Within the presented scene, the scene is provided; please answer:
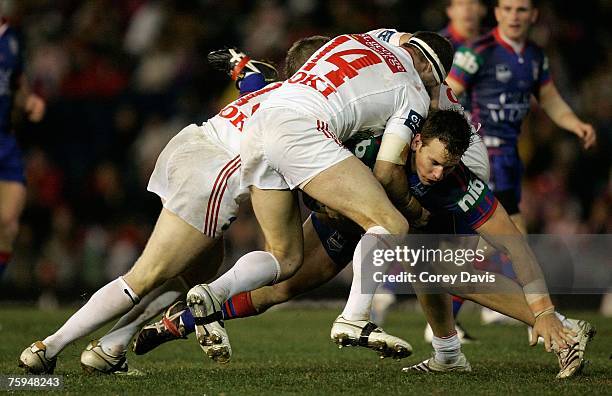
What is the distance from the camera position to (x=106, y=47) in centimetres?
1538

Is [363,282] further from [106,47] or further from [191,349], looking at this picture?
[106,47]

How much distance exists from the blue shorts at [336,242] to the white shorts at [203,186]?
2.58 ft

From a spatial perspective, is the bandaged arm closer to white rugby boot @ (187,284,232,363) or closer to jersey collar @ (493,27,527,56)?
white rugby boot @ (187,284,232,363)

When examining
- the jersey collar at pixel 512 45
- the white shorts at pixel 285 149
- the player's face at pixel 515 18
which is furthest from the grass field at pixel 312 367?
the player's face at pixel 515 18

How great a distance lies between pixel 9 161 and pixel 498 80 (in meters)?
4.15

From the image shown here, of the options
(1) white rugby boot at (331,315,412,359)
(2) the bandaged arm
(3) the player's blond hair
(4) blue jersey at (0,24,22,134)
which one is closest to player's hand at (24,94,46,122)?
(4) blue jersey at (0,24,22,134)

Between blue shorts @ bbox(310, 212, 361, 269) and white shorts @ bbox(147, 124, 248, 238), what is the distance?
79cm

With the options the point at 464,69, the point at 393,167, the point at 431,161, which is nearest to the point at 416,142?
the point at 431,161

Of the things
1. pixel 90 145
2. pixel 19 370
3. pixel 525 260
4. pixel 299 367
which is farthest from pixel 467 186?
pixel 90 145

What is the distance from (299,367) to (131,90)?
8.81 metres

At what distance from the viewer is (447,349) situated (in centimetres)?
670

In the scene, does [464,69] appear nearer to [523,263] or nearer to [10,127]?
[523,263]

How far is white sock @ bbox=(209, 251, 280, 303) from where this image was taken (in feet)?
19.7

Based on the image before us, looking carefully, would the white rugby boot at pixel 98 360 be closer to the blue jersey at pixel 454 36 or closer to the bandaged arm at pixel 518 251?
the bandaged arm at pixel 518 251
